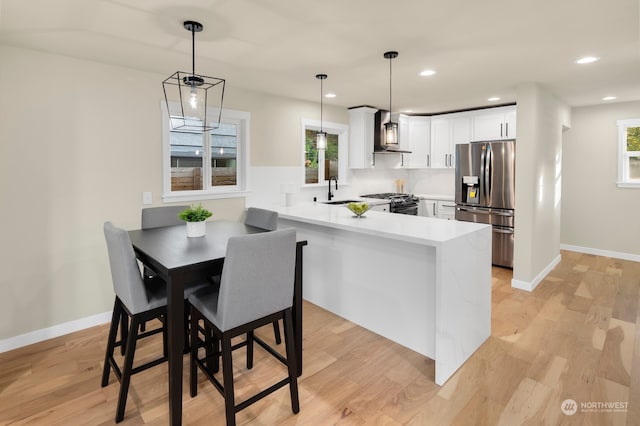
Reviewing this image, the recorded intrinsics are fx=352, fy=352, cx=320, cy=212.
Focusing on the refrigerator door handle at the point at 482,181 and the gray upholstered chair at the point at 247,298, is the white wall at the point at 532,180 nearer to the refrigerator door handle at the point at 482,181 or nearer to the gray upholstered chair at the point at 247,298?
the refrigerator door handle at the point at 482,181

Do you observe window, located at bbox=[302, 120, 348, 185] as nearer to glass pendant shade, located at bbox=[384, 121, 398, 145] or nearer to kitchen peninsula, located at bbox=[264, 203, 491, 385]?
glass pendant shade, located at bbox=[384, 121, 398, 145]

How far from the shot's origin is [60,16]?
2186 mm

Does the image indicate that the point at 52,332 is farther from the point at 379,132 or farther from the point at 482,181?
the point at 482,181

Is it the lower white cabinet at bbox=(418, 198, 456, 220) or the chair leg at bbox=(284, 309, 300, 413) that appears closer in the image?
the chair leg at bbox=(284, 309, 300, 413)

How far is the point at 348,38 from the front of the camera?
256cm

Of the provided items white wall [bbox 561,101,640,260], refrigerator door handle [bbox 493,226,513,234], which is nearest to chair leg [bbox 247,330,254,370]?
refrigerator door handle [bbox 493,226,513,234]

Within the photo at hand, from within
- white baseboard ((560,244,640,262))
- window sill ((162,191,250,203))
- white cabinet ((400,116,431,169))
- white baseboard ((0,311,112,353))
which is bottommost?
white baseboard ((0,311,112,353))

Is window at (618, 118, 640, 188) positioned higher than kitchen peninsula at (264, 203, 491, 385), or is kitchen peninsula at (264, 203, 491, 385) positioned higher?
window at (618, 118, 640, 188)

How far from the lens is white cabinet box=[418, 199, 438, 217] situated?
232 inches

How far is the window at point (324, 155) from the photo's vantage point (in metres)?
4.99

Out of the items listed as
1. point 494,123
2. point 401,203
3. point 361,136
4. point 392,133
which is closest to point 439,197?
point 401,203

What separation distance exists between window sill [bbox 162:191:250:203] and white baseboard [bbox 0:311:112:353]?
3.93 feet

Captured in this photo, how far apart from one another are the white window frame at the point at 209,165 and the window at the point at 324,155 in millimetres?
923

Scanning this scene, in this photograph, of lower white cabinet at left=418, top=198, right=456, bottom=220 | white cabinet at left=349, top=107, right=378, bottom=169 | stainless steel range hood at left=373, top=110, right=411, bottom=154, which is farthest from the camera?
lower white cabinet at left=418, top=198, right=456, bottom=220
